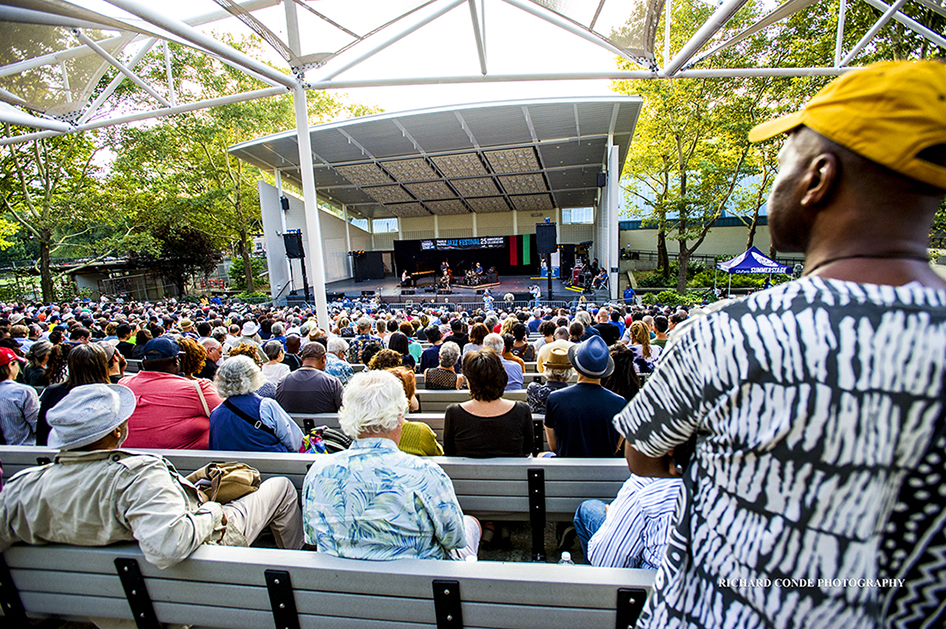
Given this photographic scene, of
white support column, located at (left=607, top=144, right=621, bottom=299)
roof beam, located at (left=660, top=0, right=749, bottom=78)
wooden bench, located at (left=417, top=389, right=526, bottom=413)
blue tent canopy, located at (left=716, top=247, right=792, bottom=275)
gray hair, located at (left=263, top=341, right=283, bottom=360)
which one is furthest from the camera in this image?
white support column, located at (left=607, top=144, right=621, bottom=299)

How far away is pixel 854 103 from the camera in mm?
688

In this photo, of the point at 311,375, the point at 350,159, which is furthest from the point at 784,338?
the point at 350,159

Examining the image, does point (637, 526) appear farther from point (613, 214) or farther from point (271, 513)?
point (613, 214)

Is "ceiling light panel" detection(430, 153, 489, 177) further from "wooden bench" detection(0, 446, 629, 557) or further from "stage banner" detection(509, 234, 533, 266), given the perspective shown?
"wooden bench" detection(0, 446, 629, 557)

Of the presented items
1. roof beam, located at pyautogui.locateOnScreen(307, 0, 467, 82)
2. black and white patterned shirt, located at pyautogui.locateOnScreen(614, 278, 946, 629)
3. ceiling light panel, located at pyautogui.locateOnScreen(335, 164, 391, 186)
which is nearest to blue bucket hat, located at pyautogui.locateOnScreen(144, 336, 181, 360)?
black and white patterned shirt, located at pyautogui.locateOnScreen(614, 278, 946, 629)

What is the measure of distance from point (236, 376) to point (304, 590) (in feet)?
4.83

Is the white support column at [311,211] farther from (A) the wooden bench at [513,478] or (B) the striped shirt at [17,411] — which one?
(A) the wooden bench at [513,478]

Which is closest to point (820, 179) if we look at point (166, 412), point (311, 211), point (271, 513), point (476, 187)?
point (271, 513)

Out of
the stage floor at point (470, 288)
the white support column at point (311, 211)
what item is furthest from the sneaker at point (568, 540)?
the stage floor at point (470, 288)

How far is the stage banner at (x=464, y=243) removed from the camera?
1022 inches

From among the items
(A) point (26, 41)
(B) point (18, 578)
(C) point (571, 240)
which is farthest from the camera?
(C) point (571, 240)

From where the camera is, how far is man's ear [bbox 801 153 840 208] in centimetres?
72

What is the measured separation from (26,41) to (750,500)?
8.86 meters

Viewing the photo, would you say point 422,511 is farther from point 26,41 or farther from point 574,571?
point 26,41
